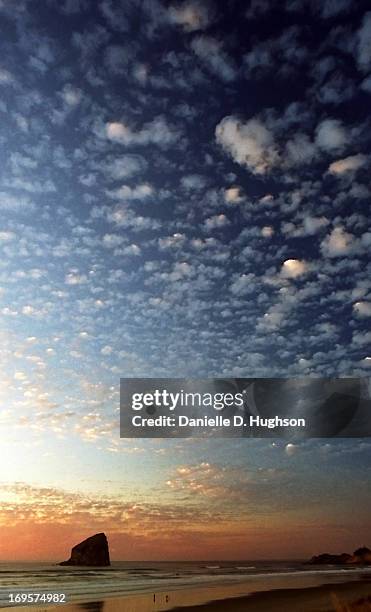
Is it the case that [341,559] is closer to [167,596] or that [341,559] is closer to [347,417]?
[167,596]

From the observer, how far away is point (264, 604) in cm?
884

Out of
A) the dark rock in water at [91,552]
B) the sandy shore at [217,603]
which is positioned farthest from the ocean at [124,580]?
the dark rock in water at [91,552]

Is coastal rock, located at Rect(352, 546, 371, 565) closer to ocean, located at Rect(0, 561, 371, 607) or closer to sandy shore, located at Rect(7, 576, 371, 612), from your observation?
ocean, located at Rect(0, 561, 371, 607)

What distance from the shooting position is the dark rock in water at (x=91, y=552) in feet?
95.2

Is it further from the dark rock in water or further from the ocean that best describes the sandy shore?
the dark rock in water

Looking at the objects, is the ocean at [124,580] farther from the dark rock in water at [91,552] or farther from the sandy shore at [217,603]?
the dark rock in water at [91,552]

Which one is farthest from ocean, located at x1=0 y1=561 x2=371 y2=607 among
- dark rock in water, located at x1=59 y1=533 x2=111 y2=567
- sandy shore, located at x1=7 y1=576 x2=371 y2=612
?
dark rock in water, located at x1=59 y1=533 x2=111 y2=567

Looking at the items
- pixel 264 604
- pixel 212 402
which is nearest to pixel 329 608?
pixel 264 604

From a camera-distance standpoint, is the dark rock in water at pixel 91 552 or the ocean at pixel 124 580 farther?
the dark rock in water at pixel 91 552

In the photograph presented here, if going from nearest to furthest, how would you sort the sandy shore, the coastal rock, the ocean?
1. the sandy shore
2. the ocean
3. the coastal rock

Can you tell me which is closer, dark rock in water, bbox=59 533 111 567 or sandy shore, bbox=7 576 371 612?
sandy shore, bbox=7 576 371 612

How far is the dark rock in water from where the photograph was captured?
29.0 metres

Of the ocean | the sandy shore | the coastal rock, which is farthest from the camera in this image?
the coastal rock

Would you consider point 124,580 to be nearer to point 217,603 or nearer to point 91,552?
point 217,603
